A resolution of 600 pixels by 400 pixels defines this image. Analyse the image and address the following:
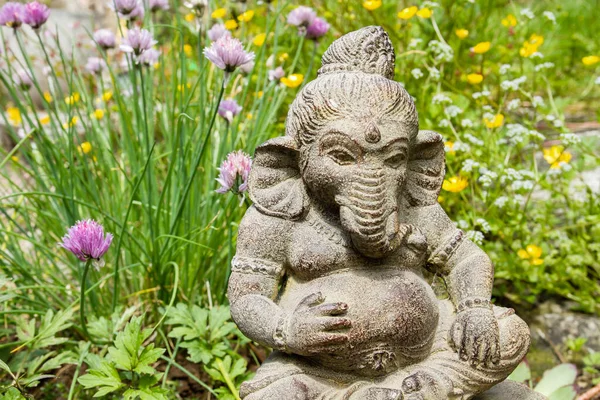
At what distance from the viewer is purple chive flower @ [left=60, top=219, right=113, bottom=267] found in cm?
171

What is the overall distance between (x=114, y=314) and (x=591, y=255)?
2050mm

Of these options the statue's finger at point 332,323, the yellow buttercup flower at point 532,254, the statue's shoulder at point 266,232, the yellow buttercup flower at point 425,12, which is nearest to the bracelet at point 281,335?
the statue's finger at point 332,323

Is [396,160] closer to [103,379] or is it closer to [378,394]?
[378,394]

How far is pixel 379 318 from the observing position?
1.60 meters

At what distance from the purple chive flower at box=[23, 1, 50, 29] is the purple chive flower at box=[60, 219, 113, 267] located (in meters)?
1.01

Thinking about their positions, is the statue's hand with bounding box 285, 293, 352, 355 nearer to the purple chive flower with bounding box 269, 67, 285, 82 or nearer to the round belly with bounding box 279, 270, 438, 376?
the round belly with bounding box 279, 270, 438, 376

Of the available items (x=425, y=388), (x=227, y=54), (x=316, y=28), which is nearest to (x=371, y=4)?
(x=316, y=28)

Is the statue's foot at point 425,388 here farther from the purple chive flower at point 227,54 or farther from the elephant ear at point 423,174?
the purple chive flower at point 227,54

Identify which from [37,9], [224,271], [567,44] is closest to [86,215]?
[224,271]

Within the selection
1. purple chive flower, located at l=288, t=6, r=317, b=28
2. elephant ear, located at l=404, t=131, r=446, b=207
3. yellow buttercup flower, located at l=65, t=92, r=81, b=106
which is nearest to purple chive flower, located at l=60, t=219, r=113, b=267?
yellow buttercup flower, located at l=65, t=92, r=81, b=106

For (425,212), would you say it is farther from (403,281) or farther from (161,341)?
(161,341)

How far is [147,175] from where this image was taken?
252 cm

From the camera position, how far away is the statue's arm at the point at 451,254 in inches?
68.0

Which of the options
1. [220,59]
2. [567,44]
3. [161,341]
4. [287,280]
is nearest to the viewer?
[287,280]
